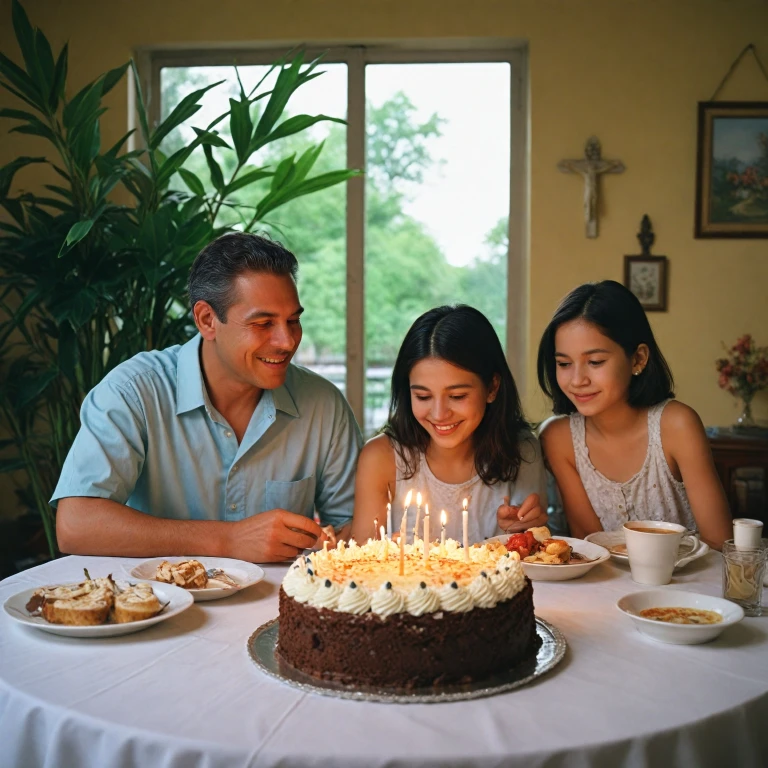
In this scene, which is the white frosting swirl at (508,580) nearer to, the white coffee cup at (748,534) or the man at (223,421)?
the white coffee cup at (748,534)

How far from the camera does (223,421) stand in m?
2.48

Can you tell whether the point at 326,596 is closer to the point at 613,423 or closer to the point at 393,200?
the point at 613,423

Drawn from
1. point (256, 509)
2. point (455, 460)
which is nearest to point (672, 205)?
point (455, 460)

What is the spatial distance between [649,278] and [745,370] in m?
0.68

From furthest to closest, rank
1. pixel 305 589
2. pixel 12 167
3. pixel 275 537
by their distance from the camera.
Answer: pixel 12 167
pixel 275 537
pixel 305 589

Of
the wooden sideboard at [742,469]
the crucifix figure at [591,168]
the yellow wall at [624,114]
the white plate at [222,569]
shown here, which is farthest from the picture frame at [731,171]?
the white plate at [222,569]

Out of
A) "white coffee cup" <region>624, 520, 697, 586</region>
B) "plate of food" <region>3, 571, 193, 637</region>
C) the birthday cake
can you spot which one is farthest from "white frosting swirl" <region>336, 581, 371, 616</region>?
"white coffee cup" <region>624, 520, 697, 586</region>

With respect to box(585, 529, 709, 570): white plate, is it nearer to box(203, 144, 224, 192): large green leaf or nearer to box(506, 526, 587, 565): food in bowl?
box(506, 526, 587, 565): food in bowl

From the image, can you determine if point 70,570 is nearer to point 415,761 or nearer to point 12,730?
point 12,730

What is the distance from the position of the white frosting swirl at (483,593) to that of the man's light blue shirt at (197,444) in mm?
1155

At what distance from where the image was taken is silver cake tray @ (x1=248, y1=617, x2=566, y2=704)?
1.30m

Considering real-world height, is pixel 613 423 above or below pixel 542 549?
above

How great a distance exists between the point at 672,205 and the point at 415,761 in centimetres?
417

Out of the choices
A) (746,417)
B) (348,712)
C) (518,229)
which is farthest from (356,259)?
(348,712)
